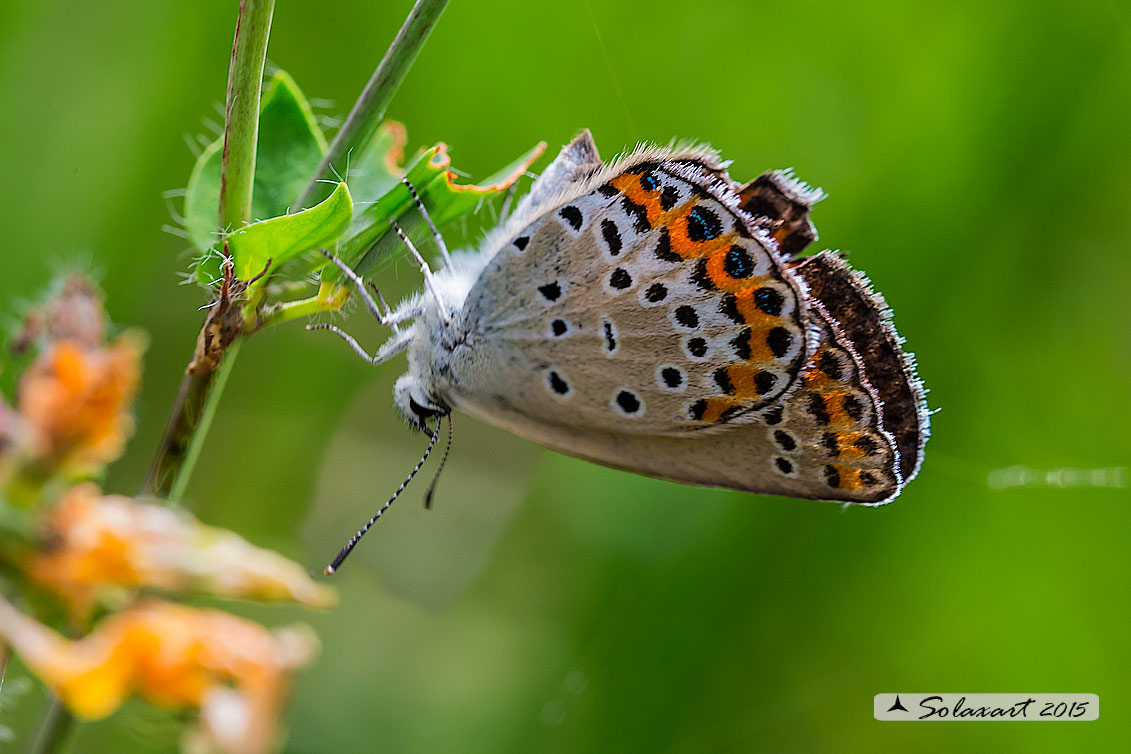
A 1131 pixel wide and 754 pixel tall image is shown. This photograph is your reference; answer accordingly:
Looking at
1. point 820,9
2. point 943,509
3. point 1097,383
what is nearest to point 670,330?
point 943,509

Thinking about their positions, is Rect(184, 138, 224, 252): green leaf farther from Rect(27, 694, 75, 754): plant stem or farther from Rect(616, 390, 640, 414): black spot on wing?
Rect(616, 390, 640, 414): black spot on wing

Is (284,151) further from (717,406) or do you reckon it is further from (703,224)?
(717,406)

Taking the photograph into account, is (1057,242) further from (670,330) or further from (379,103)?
(379,103)

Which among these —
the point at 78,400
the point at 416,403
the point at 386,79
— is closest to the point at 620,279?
the point at 416,403

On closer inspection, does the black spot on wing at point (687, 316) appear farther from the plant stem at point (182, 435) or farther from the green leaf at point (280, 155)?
the plant stem at point (182, 435)

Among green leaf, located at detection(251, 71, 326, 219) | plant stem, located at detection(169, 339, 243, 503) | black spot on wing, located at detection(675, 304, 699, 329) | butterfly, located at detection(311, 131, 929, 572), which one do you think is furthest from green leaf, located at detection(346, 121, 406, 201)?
black spot on wing, located at detection(675, 304, 699, 329)

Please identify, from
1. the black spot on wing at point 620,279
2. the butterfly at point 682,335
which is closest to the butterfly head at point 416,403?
the butterfly at point 682,335

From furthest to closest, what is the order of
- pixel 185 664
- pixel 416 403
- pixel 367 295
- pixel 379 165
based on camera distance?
pixel 416 403 < pixel 367 295 < pixel 379 165 < pixel 185 664
